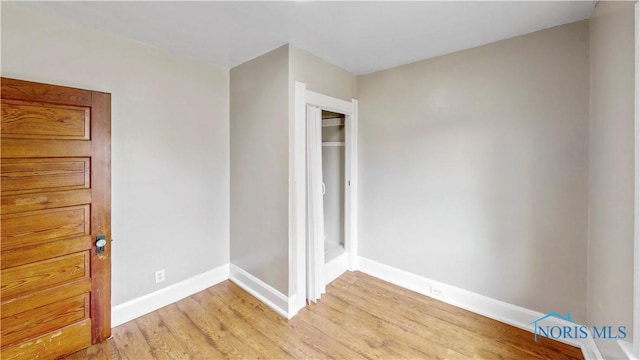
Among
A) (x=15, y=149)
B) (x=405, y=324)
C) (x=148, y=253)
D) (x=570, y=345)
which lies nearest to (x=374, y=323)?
(x=405, y=324)

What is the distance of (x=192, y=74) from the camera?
265 centimetres

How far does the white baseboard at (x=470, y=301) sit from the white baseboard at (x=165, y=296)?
1762 millimetres

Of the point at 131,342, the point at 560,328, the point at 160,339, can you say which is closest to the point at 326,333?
the point at 160,339

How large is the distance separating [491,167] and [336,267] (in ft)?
6.31

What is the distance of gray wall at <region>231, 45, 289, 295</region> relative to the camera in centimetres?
238

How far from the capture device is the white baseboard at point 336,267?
294 centimetres

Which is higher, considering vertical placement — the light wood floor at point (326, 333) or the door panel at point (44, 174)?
the door panel at point (44, 174)

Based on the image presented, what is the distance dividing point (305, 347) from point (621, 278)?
1972 mm

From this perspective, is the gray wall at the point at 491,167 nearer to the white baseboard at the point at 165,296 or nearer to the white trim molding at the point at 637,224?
the white trim molding at the point at 637,224

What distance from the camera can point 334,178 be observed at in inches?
146

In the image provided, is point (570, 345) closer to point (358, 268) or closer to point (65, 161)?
point (358, 268)

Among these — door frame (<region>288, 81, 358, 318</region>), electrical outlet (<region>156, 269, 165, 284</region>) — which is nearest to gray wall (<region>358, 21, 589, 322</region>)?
door frame (<region>288, 81, 358, 318</region>)

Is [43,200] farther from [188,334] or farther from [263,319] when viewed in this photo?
[263,319]

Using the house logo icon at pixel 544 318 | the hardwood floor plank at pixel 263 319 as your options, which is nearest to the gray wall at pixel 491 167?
the house logo icon at pixel 544 318
